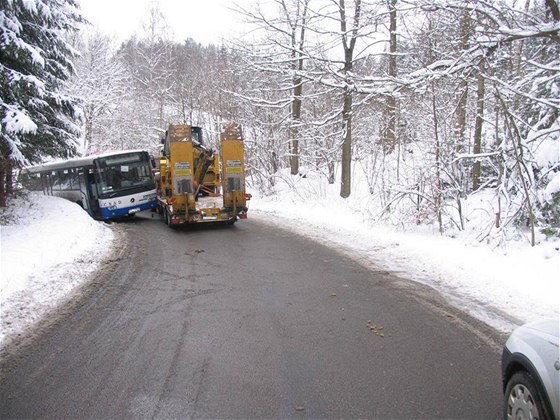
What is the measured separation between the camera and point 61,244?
1051 centimetres

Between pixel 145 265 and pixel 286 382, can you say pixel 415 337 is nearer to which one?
pixel 286 382

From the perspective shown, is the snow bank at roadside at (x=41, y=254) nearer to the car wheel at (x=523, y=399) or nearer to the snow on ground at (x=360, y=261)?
the snow on ground at (x=360, y=261)

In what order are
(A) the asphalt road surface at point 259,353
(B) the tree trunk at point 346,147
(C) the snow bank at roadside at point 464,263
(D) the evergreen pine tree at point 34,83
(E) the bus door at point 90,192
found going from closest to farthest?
(A) the asphalt road surface at point 259,353 < (C) the snow bank at roadside at point 464,263 < (D) the evergreen pine tree at point 34,83 < (B) the tree trunk at point 346,147 < (E) the bus door at point 90,192

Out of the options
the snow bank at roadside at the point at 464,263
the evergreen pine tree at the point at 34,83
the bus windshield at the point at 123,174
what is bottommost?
the snow bank at roadside at the point at 464,263

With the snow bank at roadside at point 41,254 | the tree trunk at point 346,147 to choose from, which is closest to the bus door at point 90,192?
the snow bank at roadside at point 41,254

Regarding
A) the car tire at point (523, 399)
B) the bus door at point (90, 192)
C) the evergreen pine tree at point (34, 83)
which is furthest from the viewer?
the bus door at point (90, 192)

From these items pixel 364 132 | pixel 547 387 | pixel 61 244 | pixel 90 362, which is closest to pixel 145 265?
pixel 61 244

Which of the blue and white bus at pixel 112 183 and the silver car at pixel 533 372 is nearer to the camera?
the silver car at pixel 533 372

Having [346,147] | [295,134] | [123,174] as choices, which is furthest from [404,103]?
[123,174]

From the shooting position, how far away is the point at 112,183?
683 inches

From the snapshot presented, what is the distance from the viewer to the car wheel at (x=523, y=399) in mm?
2775

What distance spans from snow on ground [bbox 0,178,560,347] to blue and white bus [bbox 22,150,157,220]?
6.65 feet

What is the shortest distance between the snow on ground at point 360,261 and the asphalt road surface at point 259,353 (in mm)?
523

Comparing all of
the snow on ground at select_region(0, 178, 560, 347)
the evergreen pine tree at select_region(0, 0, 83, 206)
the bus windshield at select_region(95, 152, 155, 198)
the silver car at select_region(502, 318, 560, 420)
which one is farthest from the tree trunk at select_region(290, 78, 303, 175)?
the silver car at select_region(502, 318, 560, 420)
